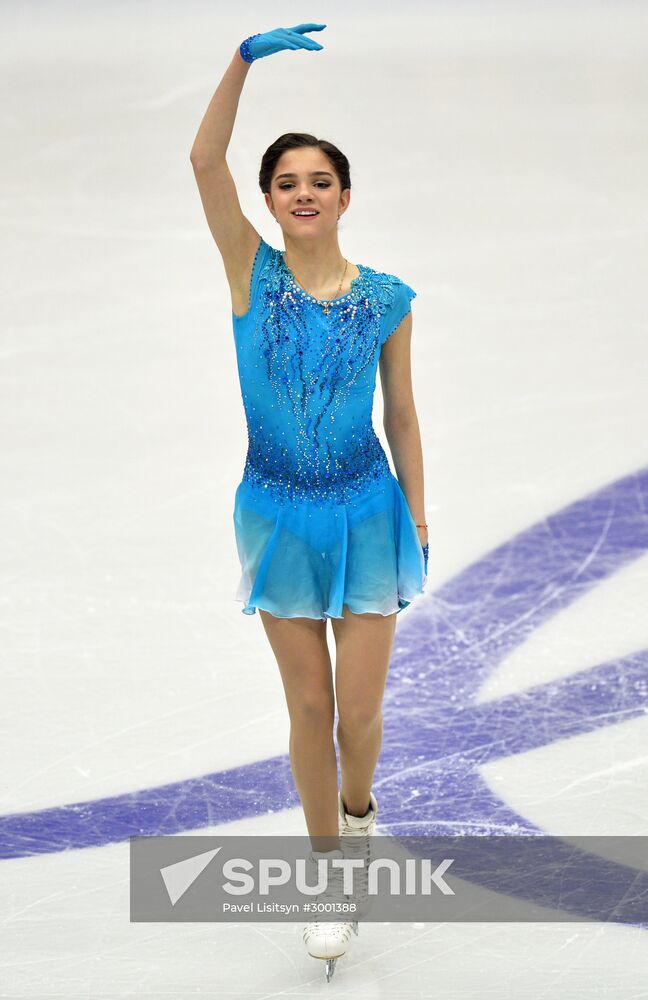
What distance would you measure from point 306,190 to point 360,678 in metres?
1.01

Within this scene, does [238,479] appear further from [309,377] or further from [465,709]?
[309,377]

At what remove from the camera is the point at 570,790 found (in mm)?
3621

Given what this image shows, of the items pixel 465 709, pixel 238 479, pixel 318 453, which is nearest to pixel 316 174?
pixel 318 453

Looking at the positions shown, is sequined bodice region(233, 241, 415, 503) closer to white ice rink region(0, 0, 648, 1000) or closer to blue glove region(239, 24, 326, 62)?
blue glove region(239, 24, 326, 62)

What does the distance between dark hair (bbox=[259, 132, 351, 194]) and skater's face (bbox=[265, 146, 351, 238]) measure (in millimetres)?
11

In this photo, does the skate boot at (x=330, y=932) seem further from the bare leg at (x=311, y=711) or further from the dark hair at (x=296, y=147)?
the dark hair at (x=296, y=147)

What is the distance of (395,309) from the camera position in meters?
2.99

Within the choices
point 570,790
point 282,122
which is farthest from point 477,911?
point 282,122

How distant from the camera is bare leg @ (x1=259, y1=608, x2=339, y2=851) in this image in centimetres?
303

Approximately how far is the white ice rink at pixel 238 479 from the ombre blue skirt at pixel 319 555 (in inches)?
30.1

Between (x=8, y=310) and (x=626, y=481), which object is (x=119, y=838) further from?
(x=8, y=310)

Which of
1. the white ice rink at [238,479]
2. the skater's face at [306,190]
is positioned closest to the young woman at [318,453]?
the skater's face at [306,190]

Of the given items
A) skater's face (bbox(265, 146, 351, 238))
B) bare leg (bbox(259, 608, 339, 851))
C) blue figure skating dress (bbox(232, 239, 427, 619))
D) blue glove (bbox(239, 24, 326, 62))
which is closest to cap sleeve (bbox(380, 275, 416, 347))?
blue figure skating dress (bbox(232, 239, 427, 619))

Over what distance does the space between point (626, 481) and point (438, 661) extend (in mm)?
1237
